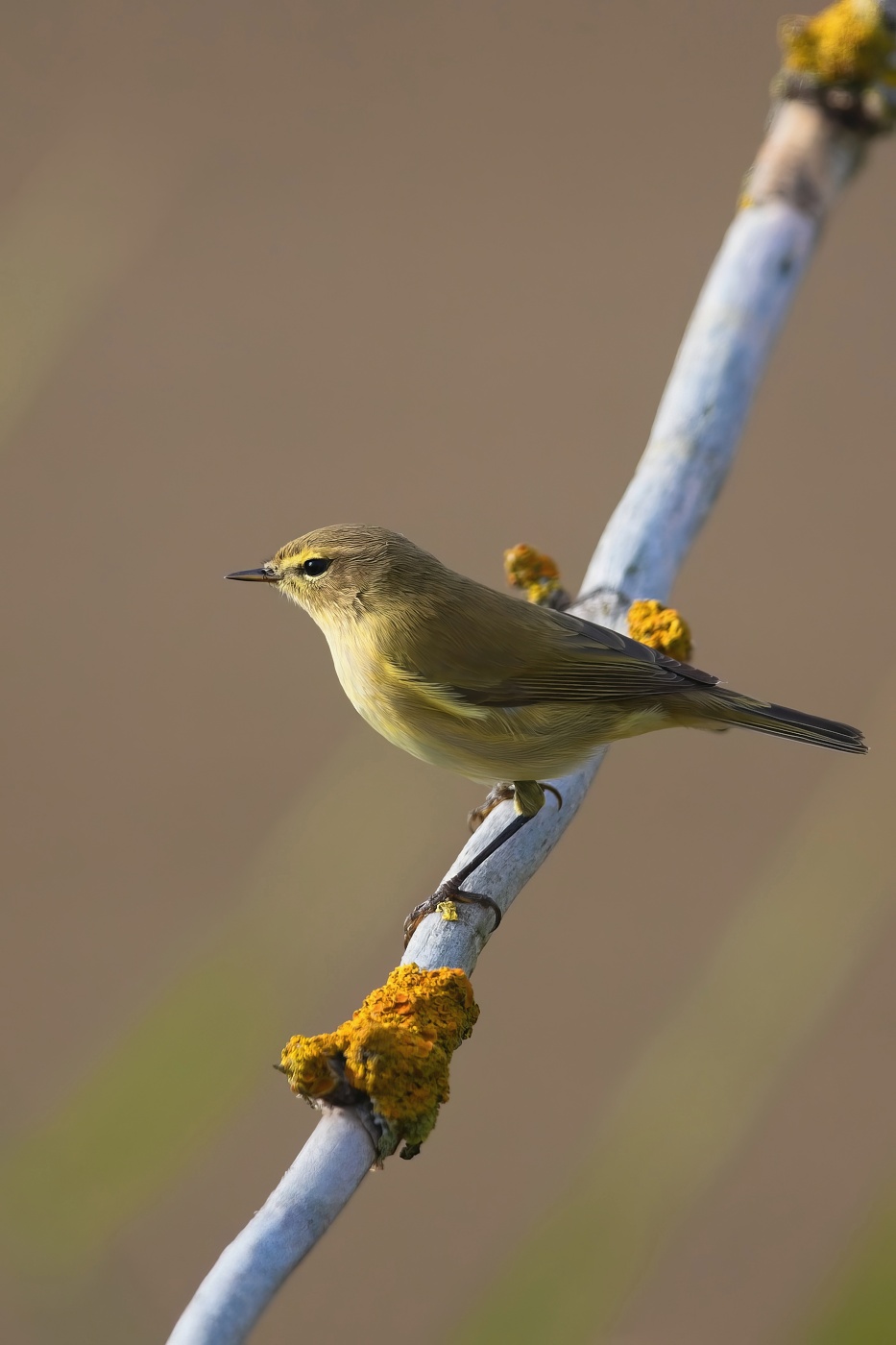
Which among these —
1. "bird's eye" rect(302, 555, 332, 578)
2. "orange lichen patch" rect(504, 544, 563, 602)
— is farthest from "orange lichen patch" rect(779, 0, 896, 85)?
"bird's eye" rect(302, 555, 332, 578)

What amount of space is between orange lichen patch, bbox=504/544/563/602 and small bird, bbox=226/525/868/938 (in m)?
0.18

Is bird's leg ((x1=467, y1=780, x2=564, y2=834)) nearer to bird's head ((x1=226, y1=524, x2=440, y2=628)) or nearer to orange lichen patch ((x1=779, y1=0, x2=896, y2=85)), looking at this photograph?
bird's head ((x1=226, y1=524, x2=440, y2=628))

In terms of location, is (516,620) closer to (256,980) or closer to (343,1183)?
(256,980)

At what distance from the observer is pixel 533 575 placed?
2232 mm

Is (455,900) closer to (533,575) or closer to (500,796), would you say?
(500,796)

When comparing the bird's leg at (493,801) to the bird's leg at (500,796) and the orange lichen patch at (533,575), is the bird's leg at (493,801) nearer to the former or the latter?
the bird's leg at (500,796)

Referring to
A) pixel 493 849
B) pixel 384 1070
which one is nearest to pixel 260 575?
pixel 493 849

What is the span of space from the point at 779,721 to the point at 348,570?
793 millimetres

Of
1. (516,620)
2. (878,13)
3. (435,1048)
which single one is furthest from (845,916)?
(878,13)

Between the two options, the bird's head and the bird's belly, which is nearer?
the bird's belly

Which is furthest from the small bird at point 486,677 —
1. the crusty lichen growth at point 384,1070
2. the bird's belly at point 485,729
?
the crusty lichen growth at point 384,1070

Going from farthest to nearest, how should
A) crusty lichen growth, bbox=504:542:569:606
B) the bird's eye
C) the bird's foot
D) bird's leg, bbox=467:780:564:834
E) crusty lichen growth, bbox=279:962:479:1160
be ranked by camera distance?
crusty lichen growth, bbox=504:542:569:606 < the bird's eye < bird's leg, bbox=467:780:564:834 < the bird's foot < crusty lichen growth, bbox=279:962:479:1160

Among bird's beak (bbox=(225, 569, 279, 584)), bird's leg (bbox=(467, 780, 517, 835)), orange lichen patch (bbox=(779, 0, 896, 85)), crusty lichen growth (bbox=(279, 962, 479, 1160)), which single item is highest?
orange lichen patch (bbox=(779, 0, 896, 85))

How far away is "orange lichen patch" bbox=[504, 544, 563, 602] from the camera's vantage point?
7.28 feet
